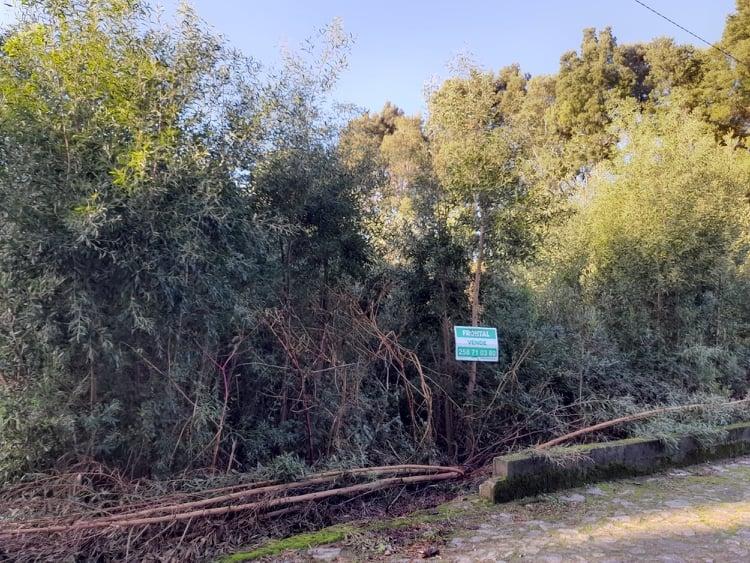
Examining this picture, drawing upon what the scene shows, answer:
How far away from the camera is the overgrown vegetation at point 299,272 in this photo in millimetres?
3230

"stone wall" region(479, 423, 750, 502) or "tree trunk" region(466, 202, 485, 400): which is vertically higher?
"tree trunk" region(466, 202, 485, 400)

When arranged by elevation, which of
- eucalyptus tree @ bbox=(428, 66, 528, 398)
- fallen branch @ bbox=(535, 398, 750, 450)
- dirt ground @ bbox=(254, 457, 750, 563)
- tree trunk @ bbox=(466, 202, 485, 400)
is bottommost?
dirt ground @ bbox=(254, 457, 750, 563)

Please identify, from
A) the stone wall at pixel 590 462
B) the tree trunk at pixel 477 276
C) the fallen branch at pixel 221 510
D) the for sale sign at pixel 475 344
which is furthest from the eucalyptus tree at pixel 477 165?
the fallen branch at pixel 221 510

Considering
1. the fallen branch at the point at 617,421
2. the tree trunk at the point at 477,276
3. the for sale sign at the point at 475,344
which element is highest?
the tree trunk at the point at 477,276

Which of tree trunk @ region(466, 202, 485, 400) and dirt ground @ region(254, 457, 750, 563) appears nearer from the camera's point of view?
dirt ground @ region(254, 457, 750, 563)

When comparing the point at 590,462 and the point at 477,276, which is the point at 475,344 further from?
the point at 590,462

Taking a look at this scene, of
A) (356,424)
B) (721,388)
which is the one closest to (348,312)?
(356,424)

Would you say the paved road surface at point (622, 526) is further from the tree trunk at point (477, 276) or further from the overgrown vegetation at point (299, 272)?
the tree trunk at point (477, 276)

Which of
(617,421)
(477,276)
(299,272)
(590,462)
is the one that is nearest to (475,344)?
(477,276)

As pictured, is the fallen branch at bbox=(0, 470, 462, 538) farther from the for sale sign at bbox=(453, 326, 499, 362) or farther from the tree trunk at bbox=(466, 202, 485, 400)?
the tree trunk at bbox=(466, 202, 485, 400)

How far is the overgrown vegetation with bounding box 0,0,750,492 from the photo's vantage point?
3.23m

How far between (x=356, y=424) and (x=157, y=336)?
184cm

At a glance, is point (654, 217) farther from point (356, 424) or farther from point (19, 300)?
point (19, 300)

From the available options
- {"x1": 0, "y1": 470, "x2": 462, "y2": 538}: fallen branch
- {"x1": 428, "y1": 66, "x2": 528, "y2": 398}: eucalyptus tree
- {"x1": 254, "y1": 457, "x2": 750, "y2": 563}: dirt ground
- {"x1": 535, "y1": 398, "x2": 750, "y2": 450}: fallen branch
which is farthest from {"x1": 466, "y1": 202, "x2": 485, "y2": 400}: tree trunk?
{"x1": 254, "y1": 457, "x2": 750, "y2": 563}: dirt ground
